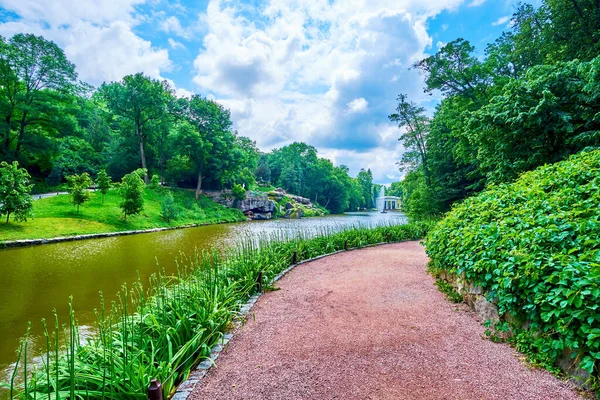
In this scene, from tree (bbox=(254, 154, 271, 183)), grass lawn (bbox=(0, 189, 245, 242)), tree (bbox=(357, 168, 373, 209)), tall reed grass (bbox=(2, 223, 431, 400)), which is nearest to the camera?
tall reed grass (bbox=(2, 223, 431, 400))

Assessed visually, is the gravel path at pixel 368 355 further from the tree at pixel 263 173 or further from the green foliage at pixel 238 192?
the tree at pixel 263 173

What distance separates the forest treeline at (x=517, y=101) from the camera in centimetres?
742

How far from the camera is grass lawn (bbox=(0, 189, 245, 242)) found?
12413mm

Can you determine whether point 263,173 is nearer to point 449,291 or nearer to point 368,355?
point 449,291

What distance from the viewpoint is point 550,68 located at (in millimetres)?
7859

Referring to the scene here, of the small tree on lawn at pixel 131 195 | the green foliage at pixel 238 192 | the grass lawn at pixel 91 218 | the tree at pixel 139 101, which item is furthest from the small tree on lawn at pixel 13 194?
the green foliage at pixel 238 192

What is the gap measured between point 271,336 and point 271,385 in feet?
3.05

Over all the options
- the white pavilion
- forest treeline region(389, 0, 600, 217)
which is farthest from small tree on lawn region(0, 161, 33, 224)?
the white pavilion

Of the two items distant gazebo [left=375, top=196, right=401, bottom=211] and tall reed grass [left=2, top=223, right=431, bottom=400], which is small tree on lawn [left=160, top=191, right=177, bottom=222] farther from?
distant gazebo [left=375, top=196, right=401, bottom=211]

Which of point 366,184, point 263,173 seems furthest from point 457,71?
point 366,184

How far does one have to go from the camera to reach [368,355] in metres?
2.91

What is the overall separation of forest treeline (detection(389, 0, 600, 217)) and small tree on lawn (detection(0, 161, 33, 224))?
17.9 m

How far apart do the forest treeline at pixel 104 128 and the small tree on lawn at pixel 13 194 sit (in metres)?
11.2

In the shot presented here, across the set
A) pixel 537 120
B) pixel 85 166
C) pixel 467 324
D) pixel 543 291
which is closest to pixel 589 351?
pixel 543 291
